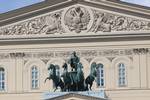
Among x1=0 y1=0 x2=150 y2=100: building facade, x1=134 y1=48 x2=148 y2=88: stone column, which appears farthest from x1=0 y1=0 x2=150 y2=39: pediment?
x1=134 y1=48 x2=148 y2=88: stone column

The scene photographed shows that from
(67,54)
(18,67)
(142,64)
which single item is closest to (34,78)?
(18,67)

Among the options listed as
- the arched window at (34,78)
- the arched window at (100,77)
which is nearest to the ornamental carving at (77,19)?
the arched window at (100,77)

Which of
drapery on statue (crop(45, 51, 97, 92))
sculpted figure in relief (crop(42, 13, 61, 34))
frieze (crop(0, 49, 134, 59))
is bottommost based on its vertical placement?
drapery on statue (crop(45, 51, 97, 92))

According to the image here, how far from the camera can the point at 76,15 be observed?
7700 cm

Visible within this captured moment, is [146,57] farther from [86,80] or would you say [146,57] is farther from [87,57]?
[86,80]

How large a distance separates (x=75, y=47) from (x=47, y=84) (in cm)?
335

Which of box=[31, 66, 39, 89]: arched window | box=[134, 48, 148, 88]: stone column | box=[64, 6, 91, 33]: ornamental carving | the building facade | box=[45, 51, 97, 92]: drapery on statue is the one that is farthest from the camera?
box=[31, 66, 39, 89]: arched window

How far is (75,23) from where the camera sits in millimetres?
76938

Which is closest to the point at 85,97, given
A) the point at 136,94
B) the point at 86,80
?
the point at 86,80

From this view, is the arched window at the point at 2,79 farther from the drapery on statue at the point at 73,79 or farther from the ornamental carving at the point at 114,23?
the drapery on statue at the point at 73,79

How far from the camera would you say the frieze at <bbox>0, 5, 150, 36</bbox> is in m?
76.7

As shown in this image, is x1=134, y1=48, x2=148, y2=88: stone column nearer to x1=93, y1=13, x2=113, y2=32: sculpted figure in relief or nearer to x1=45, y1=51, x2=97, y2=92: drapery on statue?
x1=93, y1=13, x2=113, y2=32: sculpted figure in relief

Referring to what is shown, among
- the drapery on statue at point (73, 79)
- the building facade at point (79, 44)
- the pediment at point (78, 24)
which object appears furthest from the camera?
the pediment at point (78, 24)

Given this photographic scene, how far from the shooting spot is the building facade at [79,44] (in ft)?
251
